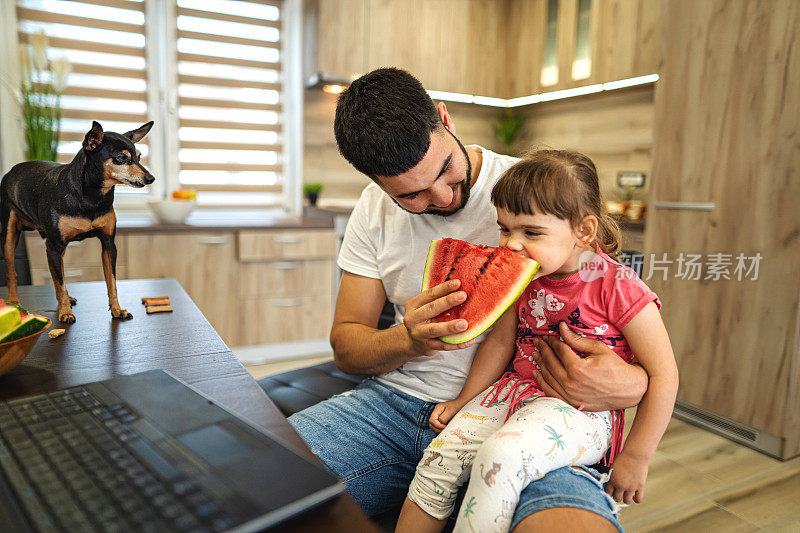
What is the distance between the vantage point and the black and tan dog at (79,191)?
1.07m

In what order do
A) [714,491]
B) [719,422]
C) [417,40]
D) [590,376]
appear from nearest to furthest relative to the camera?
[590,376] → [714,491] → [719,422] → [417,40]

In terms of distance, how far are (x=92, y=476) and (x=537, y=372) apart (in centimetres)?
87

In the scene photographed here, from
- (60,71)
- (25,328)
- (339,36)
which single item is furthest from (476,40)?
(25,328)

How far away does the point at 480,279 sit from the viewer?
3.44ft

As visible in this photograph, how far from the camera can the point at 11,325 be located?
2.81 feet

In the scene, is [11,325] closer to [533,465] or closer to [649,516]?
[533,465]

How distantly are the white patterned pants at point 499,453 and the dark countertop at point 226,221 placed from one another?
244cm

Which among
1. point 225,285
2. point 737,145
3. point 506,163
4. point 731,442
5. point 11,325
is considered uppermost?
point 737,145

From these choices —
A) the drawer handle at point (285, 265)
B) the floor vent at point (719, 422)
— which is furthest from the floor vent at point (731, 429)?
the drawer handle at point (285, 265)

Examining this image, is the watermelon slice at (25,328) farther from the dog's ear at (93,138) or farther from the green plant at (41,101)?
the green plant at (41,101)

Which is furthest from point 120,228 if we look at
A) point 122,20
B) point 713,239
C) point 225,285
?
point 713,239

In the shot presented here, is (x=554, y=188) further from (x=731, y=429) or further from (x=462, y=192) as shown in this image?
(x=731, y=429)

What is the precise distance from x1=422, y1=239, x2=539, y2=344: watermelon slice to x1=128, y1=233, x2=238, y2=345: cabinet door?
95.8 inches

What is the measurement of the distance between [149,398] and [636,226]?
307 cm
